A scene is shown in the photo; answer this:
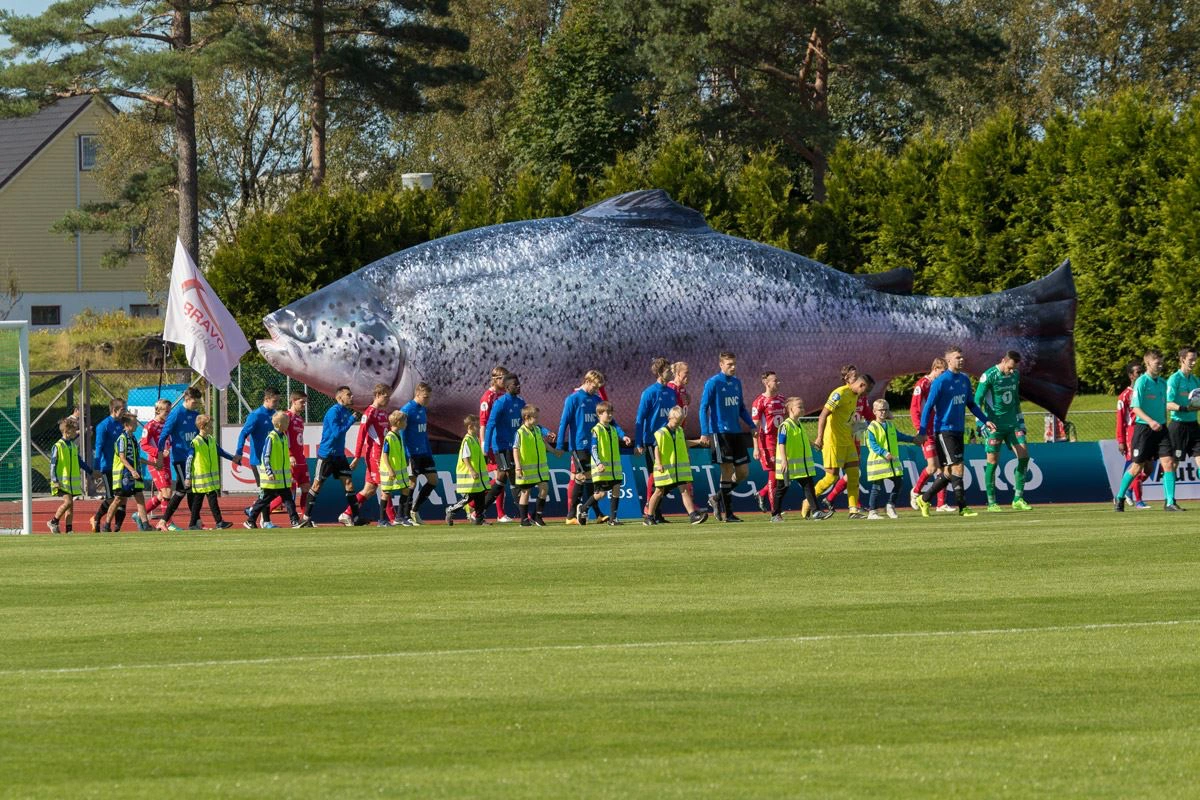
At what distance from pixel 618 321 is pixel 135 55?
18270 millimetres

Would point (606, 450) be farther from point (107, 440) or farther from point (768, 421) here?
point (107, 440)

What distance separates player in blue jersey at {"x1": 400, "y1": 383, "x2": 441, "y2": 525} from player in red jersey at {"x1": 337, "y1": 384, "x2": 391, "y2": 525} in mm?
310

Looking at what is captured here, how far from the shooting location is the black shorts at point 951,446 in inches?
878

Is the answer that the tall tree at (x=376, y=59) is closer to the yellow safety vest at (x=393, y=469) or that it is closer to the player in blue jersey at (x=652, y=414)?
the yellow safety vest at (x=393, y=469)

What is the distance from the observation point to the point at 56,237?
71.4 metres

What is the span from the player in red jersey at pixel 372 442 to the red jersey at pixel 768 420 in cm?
448

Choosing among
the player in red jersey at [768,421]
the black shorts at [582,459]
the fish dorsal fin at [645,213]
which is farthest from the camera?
the fish dorsal fin at [645,213]

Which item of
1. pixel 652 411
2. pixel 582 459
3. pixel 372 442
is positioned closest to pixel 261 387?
pixel 372 442

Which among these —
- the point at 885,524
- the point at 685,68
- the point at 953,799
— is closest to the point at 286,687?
the point at 953,799

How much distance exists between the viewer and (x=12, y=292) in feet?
214

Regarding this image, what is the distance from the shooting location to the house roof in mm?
71188

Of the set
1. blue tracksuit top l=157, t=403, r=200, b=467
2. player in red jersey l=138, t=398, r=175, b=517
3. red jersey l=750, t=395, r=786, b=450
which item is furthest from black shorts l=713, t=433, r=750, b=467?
player in red jersey l=138, t=398, r=175, b=517

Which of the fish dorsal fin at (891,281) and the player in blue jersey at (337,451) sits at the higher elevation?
the fish dorsal fin at (891,281)

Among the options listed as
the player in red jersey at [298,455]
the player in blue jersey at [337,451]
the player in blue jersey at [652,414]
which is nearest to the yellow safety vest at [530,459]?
the player in blue jersey at [652,414]
